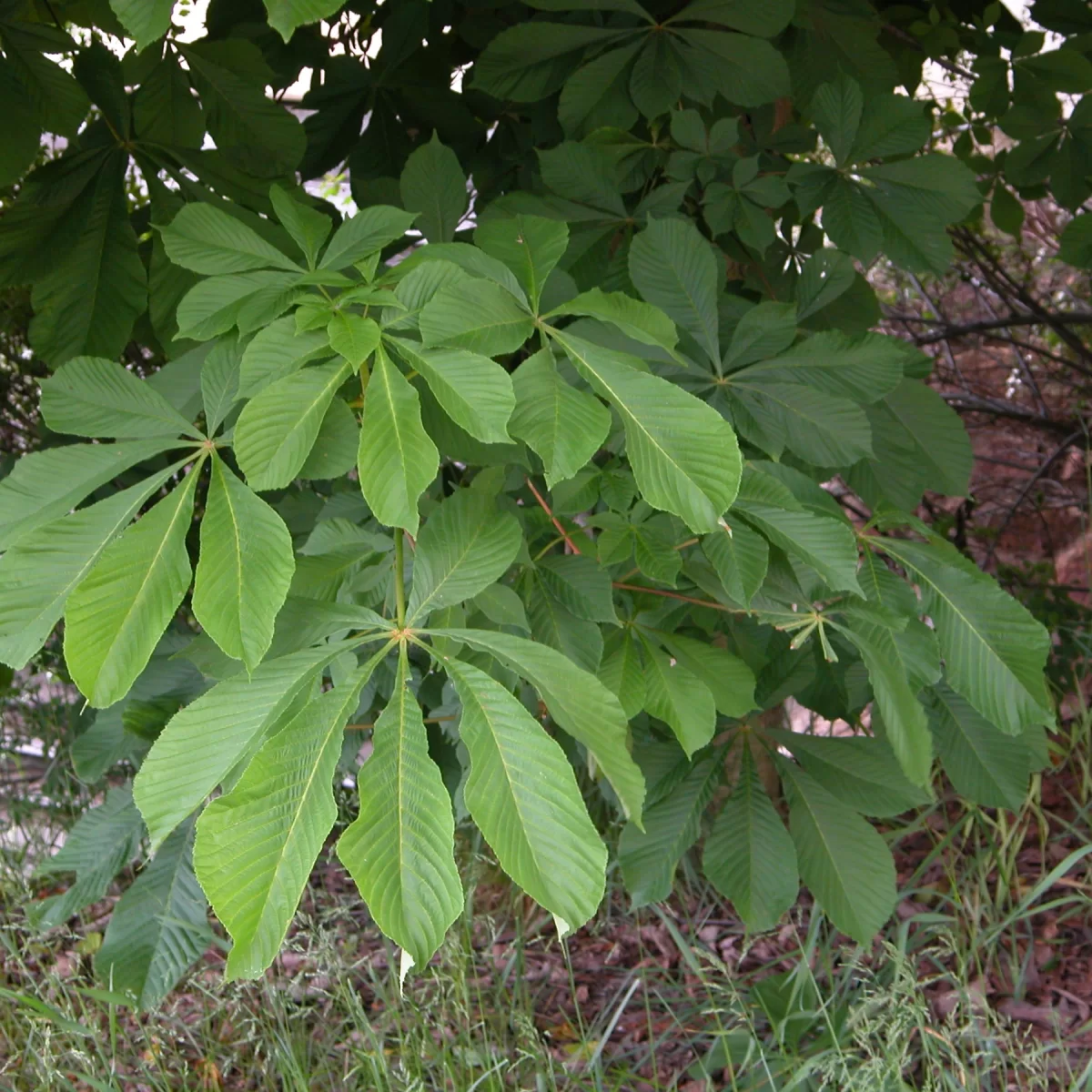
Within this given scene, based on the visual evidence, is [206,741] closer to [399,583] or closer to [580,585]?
[399,583]

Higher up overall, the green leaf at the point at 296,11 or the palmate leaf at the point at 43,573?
the green leaf at the point at 296,11

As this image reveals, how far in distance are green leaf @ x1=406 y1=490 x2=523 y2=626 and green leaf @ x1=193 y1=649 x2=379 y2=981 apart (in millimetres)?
165

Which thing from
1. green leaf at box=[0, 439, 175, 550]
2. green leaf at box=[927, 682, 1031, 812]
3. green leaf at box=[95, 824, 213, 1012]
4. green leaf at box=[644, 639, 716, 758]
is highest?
green leaf at box=[0, 439, 175, 550]

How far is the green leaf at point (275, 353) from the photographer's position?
76 centimetres

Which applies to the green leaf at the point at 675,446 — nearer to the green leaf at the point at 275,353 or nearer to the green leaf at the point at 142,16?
the green leaf at the point at 275,353

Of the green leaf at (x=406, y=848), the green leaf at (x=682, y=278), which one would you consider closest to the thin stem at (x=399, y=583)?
the green leaf at (x=406, y=848)

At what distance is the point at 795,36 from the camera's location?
1.59m

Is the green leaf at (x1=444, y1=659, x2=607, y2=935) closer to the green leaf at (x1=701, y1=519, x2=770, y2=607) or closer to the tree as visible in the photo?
the tree

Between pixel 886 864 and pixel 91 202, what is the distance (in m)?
1.29

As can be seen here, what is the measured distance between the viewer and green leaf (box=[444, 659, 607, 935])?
0.65 m

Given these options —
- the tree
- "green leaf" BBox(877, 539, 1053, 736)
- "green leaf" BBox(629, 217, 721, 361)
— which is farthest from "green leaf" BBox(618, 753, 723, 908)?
Result: "green leaf" BBox(629, 217, 721, 361)

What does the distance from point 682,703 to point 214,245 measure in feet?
1.93

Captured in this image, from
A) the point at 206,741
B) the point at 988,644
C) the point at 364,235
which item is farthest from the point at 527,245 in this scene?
the point at 988,644

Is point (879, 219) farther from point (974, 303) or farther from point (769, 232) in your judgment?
point (974, 303)
